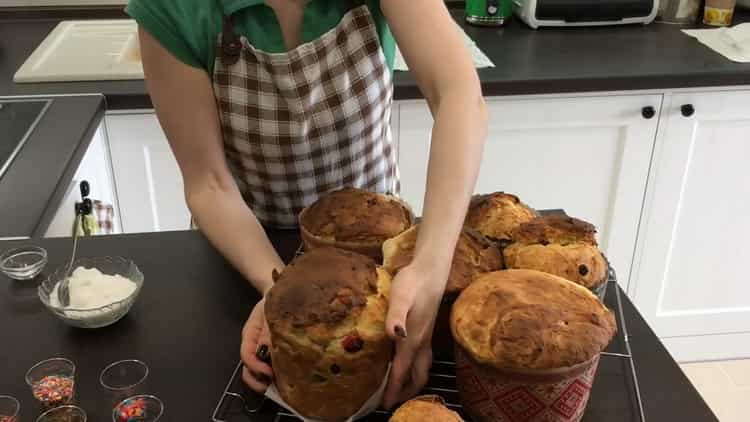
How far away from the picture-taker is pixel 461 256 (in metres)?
0.84

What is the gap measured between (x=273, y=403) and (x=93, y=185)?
1.05m

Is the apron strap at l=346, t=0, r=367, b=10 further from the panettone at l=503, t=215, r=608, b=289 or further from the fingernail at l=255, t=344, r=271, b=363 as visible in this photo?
the fingernail at l=255, t=344, r=271, b=363

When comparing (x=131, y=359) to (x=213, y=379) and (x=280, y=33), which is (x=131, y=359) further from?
(x=280, y=33)

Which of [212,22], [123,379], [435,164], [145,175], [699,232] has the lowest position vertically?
[699,232]

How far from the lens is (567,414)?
0.73 m

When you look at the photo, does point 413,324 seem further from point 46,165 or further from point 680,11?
point 680,11

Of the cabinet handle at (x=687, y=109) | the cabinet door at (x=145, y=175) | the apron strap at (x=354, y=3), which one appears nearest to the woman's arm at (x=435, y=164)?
the apron strap at (x=354, y=3)

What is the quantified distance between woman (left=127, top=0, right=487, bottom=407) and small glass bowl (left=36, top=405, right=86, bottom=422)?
0.18 metres

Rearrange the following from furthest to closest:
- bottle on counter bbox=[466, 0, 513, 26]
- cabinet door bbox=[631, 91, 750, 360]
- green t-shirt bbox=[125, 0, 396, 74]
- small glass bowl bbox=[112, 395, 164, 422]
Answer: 1. bottle on counter bbox=[466, 0, 513, 26]
2. cabinet door bbox=[631, 91, 750, 360]
3. green t-shirt bbox=[125, 0, 396, 74]
4. small glass bowl bbox=[112, 395, 164, 422]

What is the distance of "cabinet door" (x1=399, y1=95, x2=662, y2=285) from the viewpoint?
1.83 meters

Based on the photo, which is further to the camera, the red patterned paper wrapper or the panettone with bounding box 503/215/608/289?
the panettone with bounding box 503/215/608/289

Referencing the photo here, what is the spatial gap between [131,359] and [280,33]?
20.9 inches

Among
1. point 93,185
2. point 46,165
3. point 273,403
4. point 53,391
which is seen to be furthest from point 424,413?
point 93,185

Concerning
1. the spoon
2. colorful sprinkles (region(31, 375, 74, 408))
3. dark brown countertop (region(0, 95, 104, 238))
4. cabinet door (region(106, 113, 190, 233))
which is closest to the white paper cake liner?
colorful sprinkles (region(31, 375, 74, 408))
